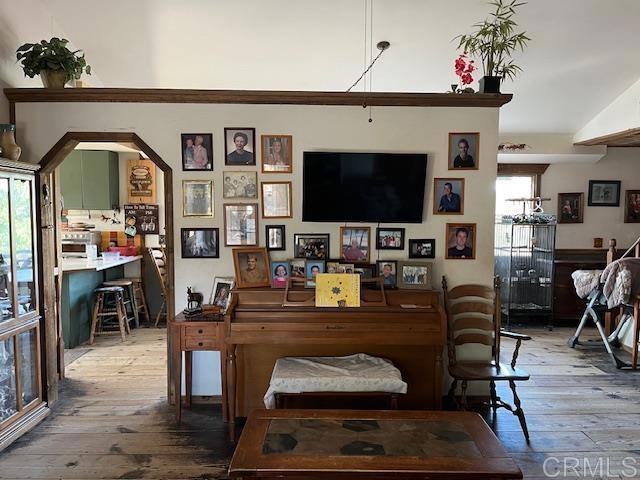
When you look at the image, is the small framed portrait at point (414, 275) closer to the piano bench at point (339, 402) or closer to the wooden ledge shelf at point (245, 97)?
the piano bench at point (339, 402)

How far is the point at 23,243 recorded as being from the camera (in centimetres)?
309

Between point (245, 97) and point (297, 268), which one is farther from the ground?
point (245, 97)

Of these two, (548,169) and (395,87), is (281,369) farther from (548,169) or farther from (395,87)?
(548,169)

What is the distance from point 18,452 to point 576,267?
20.1 feet

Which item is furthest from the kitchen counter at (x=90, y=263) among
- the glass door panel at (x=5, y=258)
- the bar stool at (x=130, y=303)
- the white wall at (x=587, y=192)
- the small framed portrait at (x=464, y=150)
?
the white wall at (x=587, y=192)

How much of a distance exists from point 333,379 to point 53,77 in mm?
2859

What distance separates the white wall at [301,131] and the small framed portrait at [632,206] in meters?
4.05

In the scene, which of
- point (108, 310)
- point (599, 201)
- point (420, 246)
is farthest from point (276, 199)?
point (599, 201)

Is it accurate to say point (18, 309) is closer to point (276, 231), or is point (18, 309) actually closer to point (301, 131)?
point (276, 231)

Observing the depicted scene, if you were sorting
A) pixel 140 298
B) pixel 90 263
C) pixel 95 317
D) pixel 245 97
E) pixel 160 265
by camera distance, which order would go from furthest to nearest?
1. pixel 140 298
2. pixel 160 265
3. pixel 90 263
4. pixel 95 317
5. pixel 245 97

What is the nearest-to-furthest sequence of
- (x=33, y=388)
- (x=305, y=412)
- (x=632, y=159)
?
(x=305, y=412) < (x=33, y=388) < (x=632, y=159)

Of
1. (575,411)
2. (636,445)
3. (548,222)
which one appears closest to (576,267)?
(548,222)

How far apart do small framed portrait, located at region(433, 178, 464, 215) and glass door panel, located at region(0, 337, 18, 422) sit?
9.95ft

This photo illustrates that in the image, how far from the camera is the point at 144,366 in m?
4.27
